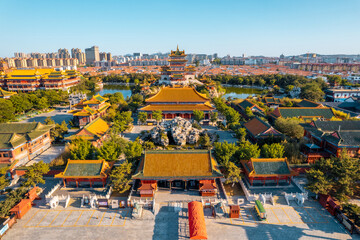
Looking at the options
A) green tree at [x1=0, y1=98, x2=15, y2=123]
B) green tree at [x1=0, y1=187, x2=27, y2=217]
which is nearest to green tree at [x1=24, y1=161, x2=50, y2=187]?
green tree at [x1=0, y1=187, x2=27, y2=217]

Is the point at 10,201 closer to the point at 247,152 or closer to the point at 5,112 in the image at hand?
the point at 247,152

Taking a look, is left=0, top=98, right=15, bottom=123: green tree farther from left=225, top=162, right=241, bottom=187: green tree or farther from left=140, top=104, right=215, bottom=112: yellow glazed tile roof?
left=225, top=162, right=241, bottom=187: green tree

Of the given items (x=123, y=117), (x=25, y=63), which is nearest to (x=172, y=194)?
(x=123, y=117)

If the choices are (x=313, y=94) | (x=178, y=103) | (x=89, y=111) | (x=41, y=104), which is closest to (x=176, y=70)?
(x=178, y=103)

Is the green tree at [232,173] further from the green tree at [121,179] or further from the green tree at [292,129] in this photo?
the green tree at [292,129]

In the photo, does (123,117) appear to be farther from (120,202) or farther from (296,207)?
A: (296,207)
